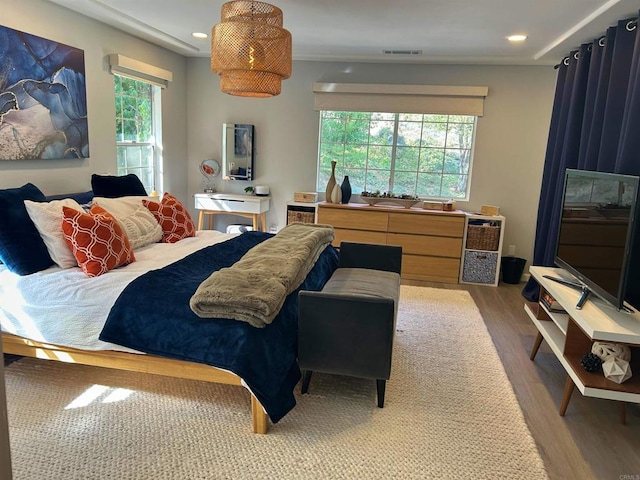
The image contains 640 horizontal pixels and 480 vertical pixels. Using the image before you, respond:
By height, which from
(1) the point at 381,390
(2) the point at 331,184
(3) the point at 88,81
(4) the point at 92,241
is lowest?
(1) the point at 381,390

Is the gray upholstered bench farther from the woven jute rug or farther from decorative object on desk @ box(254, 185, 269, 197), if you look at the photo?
decorative object on desk @ box(254, 185, 269, 197)

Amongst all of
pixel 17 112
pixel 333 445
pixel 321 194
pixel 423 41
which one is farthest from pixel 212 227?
pixel 333 445

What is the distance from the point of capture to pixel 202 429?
2242 mm

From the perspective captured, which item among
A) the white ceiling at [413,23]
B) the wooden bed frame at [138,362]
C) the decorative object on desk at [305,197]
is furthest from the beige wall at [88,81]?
the decorative object on desk at [305,197]

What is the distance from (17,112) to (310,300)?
2.44 meters

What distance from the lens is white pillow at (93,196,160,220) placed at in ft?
10.6

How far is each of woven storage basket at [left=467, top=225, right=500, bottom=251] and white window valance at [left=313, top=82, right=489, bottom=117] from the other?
1264 mm

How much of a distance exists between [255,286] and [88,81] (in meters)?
2.73

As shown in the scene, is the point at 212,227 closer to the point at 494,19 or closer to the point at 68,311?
the point at 68,311

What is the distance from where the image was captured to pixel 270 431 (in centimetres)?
225

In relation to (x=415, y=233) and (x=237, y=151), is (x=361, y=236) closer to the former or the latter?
(x=415, y=233)

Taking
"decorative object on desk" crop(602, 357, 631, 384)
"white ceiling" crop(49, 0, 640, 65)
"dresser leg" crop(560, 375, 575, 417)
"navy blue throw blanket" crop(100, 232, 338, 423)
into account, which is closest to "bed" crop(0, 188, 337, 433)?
"navy blue throw blanket" crop(100, 232, 338, 423)

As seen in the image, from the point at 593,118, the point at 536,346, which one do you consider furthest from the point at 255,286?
the point at 593,118

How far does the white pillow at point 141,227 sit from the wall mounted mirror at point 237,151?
7.25 ft
